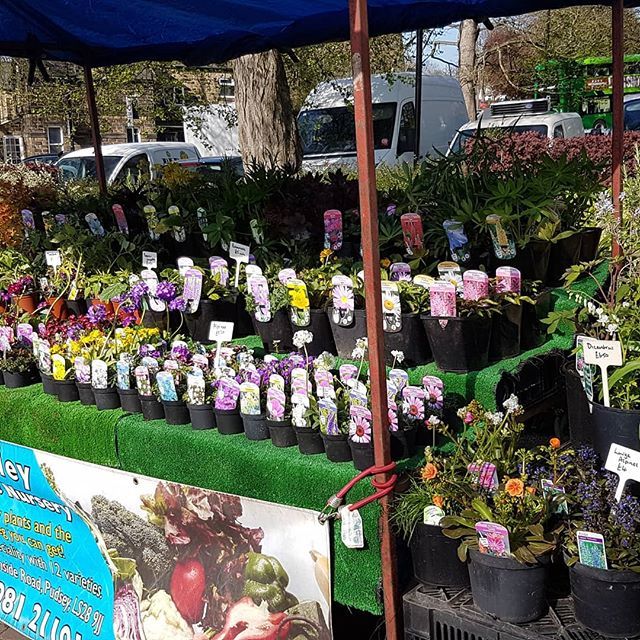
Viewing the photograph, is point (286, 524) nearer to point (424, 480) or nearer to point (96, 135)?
point (424, 480)

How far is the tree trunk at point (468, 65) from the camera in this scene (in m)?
11.5

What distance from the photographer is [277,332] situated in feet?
9.45

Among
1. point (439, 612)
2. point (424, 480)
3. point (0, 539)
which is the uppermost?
point (424, 480)

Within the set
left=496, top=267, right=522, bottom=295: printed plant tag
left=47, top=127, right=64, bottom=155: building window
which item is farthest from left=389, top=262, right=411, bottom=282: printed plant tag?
left=47, top=127, right=64, bottom=155: building window

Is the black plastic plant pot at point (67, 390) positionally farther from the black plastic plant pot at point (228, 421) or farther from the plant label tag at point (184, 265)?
the black plastic plant pot at point (228, 421)

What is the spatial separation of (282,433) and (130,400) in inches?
25.6

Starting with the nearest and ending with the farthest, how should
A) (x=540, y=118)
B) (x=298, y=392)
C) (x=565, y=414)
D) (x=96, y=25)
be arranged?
(x=298, y=392), (x=565, y=414), (x=96, y=25), (x=540, y=118)

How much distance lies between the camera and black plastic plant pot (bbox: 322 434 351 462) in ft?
7.52

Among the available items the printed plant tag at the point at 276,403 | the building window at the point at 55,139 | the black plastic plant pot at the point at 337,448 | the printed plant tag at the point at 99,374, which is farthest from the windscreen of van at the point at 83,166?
the building window at the point at 55,139

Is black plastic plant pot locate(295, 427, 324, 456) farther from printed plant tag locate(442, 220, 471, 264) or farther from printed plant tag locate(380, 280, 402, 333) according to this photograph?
printed plant tag locate(442, 220, 471, 264)

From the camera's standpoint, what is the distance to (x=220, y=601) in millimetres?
2498

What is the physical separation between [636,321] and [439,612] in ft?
2.98

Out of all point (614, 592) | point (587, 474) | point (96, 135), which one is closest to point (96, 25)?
point (96, 135)

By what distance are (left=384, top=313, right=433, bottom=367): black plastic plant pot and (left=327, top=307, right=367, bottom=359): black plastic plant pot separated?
0.11 metres
